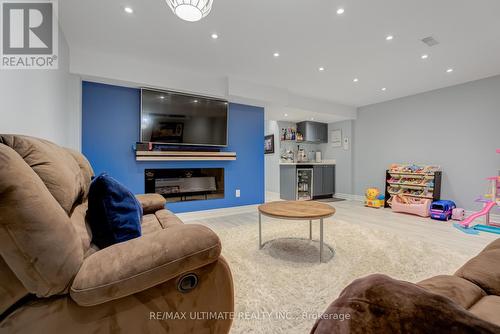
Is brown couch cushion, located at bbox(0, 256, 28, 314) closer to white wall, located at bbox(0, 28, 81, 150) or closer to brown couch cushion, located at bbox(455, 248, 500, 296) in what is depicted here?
white wall, located at bbox(0, 28, 81, 150)

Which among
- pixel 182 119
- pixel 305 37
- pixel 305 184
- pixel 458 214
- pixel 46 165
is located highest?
pixel 305 37

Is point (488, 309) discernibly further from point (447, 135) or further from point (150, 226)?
point (447, 135)

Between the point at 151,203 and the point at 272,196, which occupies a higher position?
the point at 151,203

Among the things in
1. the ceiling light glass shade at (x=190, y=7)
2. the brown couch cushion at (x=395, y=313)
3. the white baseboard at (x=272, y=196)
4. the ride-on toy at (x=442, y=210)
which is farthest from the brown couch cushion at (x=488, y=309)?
the white baseboard at (x=272, y=196)

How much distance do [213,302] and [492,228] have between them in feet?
13.8

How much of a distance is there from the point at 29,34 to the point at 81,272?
2.10m

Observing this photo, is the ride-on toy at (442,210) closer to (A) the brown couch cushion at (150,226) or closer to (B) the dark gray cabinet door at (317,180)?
(B) the dark gray cabinet door at (317,180)

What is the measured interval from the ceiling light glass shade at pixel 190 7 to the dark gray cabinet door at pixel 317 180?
15.6 feet

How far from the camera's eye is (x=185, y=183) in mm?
3740

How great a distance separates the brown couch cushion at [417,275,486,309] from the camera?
71cm

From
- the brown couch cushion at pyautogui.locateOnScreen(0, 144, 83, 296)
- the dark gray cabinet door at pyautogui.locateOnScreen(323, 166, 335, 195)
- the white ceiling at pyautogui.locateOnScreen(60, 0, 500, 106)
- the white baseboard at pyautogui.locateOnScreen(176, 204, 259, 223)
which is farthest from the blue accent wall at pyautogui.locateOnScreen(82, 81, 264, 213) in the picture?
the dark gray cabinet door at pyautogui.locateOnScreen(323, 166, 335, 195)

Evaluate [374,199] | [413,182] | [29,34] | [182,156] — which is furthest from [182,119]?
[413,182]

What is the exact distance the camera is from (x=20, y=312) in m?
0.66

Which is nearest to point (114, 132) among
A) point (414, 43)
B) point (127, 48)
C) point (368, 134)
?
point (127, 48)
